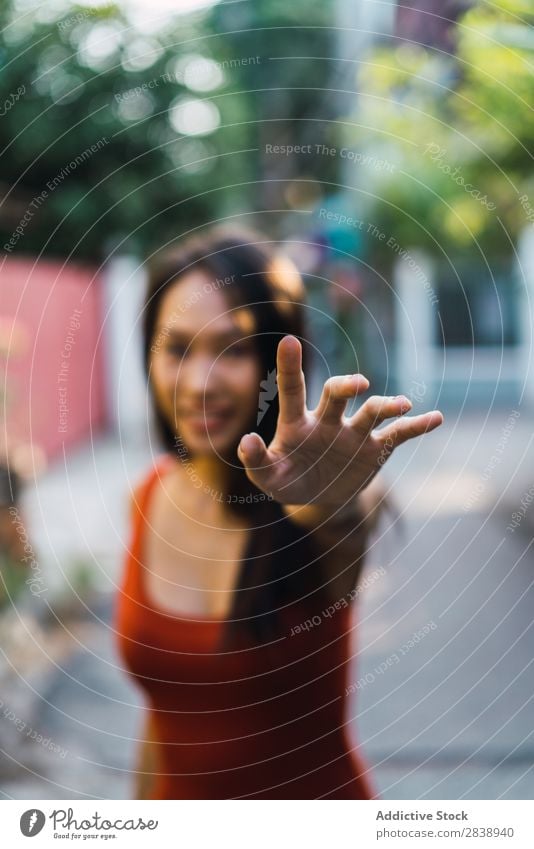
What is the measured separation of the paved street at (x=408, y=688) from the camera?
0.87 m

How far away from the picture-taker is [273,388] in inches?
17.4

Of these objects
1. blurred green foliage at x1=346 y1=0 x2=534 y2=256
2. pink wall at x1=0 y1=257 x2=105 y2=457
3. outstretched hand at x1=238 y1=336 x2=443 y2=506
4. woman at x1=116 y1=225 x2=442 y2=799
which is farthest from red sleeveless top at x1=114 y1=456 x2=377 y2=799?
pink wall at x1=0 y1=257 x2=105 y2=457

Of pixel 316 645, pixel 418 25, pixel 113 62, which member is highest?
pixel 418 25

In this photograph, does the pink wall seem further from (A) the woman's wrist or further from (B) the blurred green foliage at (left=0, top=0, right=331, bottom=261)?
(A) the woman's wrist

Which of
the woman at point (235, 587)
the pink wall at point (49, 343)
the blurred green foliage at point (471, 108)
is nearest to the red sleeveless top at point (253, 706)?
the woman at point (235, 587)

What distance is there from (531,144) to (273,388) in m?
0.94

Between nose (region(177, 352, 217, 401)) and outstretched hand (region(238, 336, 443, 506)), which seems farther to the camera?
nose (region(177, 352, 217, 401))

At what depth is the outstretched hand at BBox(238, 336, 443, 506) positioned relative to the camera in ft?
1.08

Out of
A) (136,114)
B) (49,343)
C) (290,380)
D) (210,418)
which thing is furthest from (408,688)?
(49,343)

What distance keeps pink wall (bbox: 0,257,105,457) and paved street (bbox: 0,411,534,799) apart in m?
0.40

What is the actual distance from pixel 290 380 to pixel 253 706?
207mm

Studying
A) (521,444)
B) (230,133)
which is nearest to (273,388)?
(230,133)
